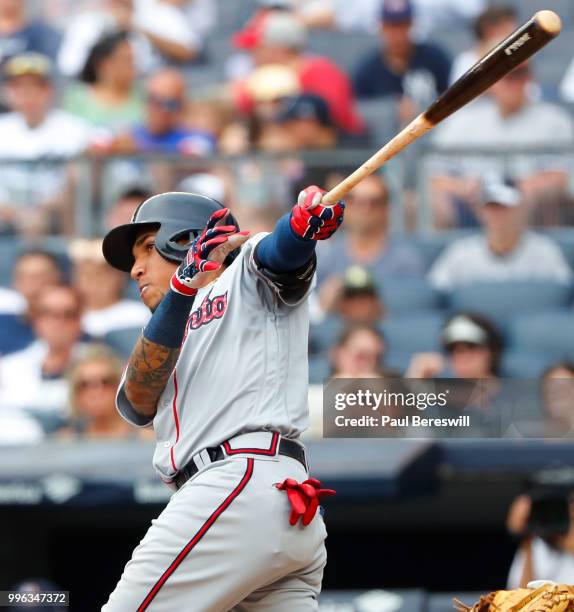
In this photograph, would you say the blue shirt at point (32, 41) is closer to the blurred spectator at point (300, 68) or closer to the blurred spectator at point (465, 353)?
the blurred spectator at point (300, 68)

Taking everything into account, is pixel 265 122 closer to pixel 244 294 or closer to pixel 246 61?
pixel 246 61

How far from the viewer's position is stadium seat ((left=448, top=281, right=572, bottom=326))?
6023 mm

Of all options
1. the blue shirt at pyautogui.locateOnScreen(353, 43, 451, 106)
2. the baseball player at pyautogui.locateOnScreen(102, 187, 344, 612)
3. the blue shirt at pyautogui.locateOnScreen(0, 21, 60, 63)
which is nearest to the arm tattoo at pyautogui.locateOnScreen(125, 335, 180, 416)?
the baseball player at pyautogui.locateOnScreen(102, 187, 344, 612)

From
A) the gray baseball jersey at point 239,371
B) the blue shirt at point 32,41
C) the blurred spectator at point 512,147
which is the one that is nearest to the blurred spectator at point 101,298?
the blurred spectator at point 512,147

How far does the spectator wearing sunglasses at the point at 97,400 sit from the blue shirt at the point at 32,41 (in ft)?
10.9

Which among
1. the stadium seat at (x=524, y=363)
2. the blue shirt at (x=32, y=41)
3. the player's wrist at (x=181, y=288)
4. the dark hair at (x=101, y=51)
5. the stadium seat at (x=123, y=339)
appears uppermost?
the blue shirt at (x=32, y=41)

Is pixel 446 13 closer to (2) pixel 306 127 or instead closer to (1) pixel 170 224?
(2) pixel 306 127

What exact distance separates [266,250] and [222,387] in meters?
0.30

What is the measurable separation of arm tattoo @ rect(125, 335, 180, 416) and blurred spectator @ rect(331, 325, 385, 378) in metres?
2.63

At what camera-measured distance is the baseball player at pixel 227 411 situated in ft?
8.30

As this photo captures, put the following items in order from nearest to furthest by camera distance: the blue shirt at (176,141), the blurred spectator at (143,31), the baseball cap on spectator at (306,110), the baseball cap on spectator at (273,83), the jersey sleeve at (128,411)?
1. the jersey sleeve at (128,411)
2. the baseball cap on spectator at (306,110)
3. the baseball cap on spectator at (273,83)
4. the blue shirt at (176,141)
5. the blurred spectator at (143,31)

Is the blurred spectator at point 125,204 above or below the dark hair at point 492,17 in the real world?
below

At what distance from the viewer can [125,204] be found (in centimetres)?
637

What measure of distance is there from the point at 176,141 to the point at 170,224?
430cm
